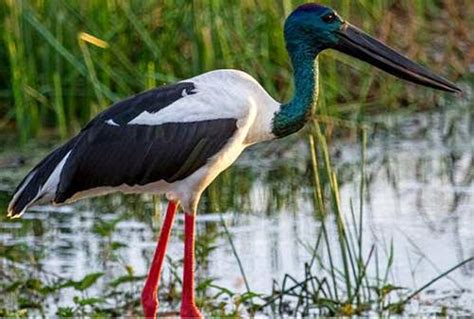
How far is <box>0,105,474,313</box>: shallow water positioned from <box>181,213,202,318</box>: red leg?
36.8 inches

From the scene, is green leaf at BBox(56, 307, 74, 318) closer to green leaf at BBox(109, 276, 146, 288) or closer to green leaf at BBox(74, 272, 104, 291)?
green leaf at BBox(74, 272, 104, 291)

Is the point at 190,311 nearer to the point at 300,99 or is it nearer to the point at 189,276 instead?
the point at 189,276

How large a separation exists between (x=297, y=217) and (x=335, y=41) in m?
2.15

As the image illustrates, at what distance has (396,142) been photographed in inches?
440

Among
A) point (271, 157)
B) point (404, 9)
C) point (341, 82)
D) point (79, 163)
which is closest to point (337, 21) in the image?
point (79, 163)

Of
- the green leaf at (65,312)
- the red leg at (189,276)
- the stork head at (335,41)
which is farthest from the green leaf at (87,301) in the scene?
the stork head at (335,41)

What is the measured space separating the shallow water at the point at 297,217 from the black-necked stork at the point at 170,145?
0.89 meters

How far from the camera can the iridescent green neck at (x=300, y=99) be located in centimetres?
754

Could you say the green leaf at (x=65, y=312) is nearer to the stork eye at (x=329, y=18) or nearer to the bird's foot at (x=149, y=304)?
the bird's foot at (x=149, y=304)

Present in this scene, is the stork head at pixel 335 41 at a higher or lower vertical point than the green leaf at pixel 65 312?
higher

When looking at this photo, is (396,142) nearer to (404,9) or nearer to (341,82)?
(341,82)

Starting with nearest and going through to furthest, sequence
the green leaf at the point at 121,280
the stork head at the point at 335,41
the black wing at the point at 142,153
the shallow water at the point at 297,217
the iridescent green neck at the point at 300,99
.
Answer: the black wing at the point at 142,153 → the iridescent green neck at the point at 300,99 → the stork head at the point at 335,41 → the green leaf at the point at 121,280 → the shallow water at the point at 297,217

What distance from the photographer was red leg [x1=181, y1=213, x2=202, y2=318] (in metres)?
7.45

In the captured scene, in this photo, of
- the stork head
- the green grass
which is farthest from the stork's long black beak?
the green grass
